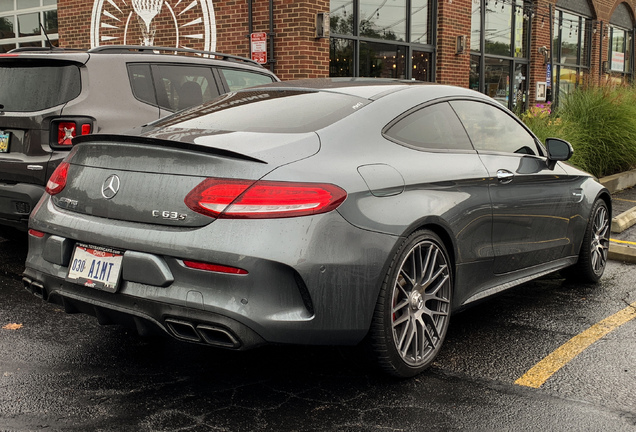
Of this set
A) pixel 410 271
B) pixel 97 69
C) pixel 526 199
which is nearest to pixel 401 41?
pixel 97 69

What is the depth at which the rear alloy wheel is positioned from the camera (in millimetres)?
5500

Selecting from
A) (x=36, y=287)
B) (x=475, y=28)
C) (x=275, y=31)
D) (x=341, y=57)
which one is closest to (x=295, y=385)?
(x=36, y=287)

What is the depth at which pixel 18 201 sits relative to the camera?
5438mm

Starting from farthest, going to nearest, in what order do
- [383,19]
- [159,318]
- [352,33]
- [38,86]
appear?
[383,19] < [352,33] < [38,86] < [159,318]

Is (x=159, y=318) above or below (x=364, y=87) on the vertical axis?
below

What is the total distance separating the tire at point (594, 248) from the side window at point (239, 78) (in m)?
3.48

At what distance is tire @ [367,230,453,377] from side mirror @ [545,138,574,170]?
1592mm

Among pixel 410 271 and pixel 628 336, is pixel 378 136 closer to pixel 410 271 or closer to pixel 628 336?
pixel 410 271

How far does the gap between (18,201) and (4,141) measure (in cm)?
58

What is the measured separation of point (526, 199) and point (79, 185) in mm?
2685

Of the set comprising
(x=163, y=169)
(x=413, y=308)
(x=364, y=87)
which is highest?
(x=364, y=87)

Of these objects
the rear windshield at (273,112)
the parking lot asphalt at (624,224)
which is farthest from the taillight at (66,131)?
the parking lot asphalt at (624,224)

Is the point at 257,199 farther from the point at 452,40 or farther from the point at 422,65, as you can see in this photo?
the point at 452,40

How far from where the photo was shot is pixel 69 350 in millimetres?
4023
